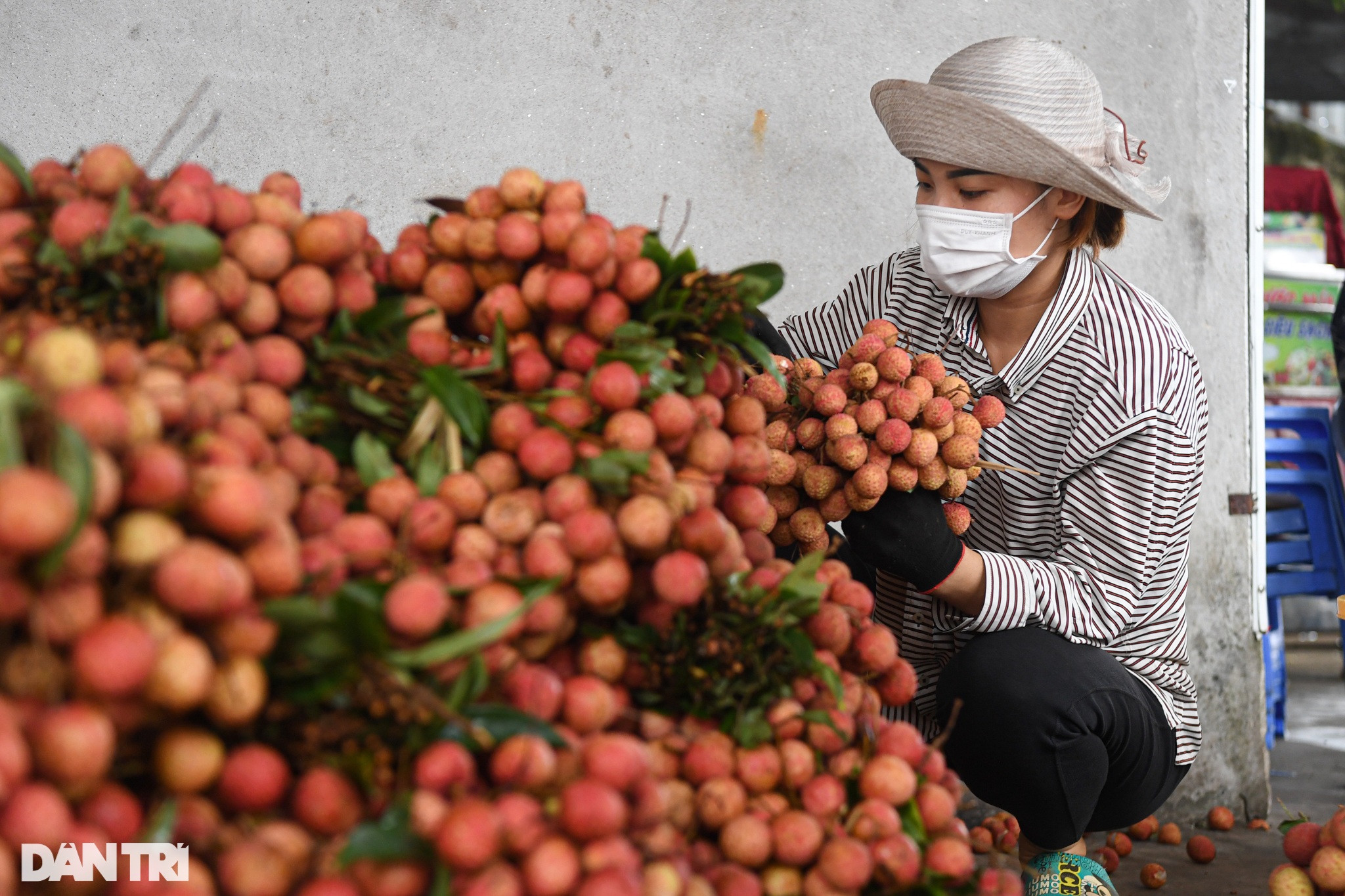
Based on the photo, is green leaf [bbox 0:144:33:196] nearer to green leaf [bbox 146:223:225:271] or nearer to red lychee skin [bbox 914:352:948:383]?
green leaf [bbox 146:223:225:271]

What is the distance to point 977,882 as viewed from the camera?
1.02 metres

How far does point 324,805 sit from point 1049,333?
1.49 metres

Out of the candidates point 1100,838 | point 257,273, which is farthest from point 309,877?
point 1100,838

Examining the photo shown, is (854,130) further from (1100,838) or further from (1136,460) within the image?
(1100,838)

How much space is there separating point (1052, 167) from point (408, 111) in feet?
4.73

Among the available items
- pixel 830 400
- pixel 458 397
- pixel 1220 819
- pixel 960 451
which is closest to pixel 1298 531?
pixel 1220 819

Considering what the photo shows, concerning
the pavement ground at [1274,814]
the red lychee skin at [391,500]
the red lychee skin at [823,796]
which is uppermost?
the red lychee skin at [391,500]

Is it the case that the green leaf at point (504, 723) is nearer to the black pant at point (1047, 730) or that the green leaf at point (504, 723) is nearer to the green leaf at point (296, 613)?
the green leaf at point (296, 613)

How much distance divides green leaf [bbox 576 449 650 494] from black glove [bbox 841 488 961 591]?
2.16 feet

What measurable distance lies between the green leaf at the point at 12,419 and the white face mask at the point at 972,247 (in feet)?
Result: 4.73

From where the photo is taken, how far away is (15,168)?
1.02m

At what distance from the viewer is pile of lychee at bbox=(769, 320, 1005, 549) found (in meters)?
1.48

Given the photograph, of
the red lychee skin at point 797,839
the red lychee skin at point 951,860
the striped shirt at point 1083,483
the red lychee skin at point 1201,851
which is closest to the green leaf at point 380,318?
the red lychee skin at point 797,839

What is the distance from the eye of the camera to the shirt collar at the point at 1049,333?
1826 millimetres
